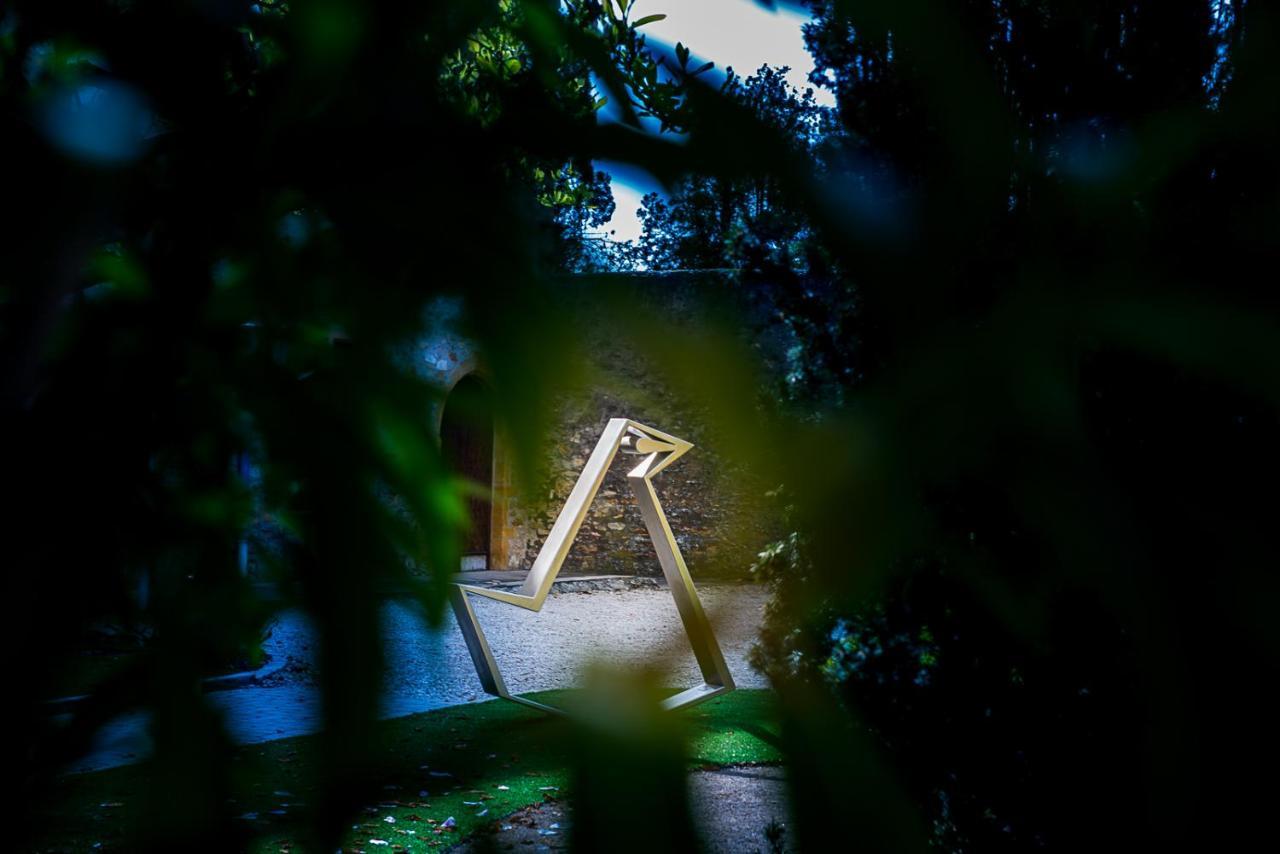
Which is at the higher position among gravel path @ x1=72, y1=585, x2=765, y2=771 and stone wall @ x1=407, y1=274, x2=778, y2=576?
stone wall @ x1=407, y1=274, x2=778, y2=576

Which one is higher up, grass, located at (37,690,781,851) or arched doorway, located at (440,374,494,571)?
arched doorway, located at (440,374,494,571)

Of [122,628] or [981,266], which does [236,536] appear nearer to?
[122,628]

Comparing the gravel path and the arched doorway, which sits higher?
the arched doorway

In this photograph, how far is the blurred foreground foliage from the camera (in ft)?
0.93

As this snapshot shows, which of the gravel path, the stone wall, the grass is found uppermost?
the stone wall

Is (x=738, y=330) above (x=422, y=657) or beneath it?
above

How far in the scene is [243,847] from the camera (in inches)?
13.4

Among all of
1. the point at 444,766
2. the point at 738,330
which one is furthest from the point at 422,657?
the point at 738,330

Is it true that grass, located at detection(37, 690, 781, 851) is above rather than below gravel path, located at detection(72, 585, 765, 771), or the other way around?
below

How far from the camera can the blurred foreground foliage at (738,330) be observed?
0.28 metres

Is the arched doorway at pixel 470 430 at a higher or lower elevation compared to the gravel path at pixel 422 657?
higher

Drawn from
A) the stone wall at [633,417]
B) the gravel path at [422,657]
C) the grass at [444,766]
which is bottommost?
the grass at [444,766]

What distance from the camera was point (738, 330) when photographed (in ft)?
1.08

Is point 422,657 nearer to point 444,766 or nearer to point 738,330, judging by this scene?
point 444,766
